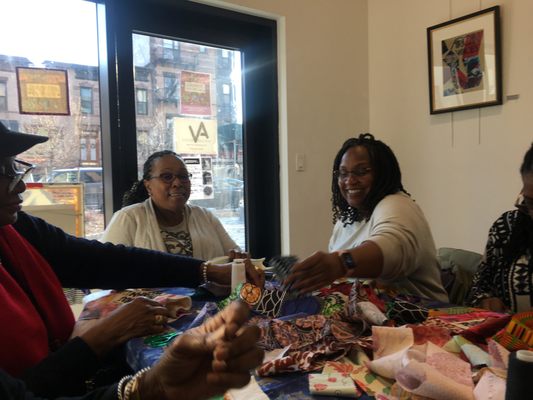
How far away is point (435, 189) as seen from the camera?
2699 mm

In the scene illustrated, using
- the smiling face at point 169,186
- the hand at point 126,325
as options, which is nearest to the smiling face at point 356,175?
the smiling face at point 169,186

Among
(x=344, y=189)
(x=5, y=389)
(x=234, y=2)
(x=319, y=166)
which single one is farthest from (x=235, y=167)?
(x=5, y=389)

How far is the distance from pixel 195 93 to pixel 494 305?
1998 mm

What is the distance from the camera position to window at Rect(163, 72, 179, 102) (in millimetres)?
2555

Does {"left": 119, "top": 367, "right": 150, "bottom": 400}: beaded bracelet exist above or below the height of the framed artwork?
below

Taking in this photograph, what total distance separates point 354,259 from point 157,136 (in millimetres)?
1661

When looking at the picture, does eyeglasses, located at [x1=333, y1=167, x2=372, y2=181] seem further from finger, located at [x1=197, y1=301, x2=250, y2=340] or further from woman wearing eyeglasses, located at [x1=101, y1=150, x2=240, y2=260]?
finger, located at [x1=197, y1=301, x2=250, y2=340]

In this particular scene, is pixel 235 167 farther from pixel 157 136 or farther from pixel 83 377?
pixel 83 377

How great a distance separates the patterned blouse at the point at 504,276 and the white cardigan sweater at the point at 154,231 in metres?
1.16

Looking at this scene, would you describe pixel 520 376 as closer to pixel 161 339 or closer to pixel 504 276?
pixel 161 339

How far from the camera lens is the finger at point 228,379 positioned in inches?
22.4

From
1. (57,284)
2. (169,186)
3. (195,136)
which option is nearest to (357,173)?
(169,186)

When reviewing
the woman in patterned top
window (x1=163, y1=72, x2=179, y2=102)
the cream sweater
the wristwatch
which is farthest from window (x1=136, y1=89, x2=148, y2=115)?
the woman in patterned top

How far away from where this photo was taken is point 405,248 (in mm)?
1354
